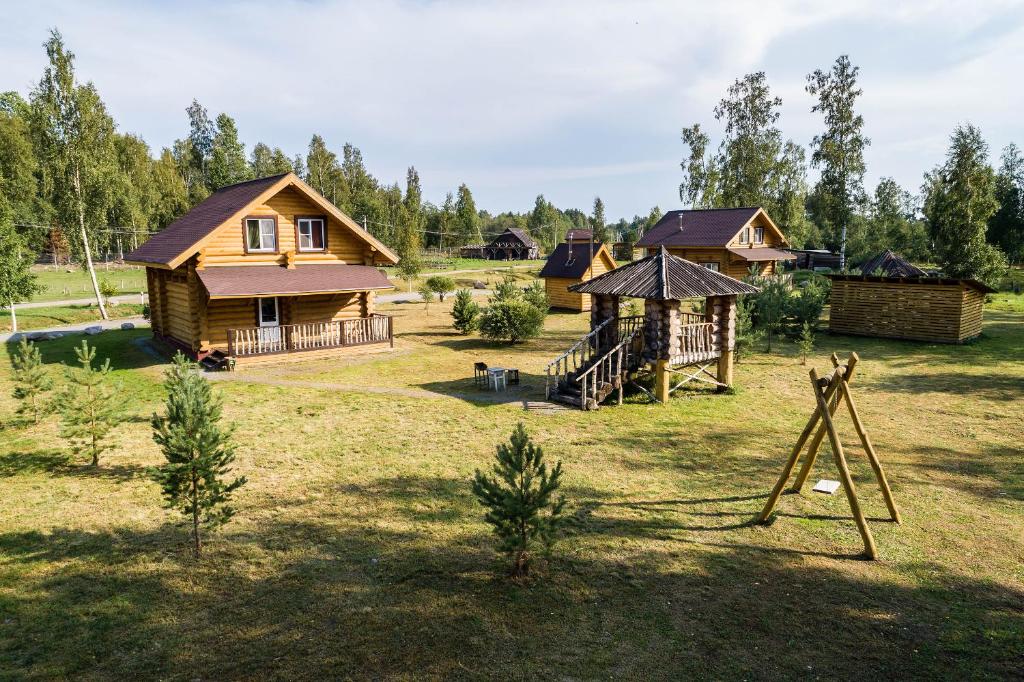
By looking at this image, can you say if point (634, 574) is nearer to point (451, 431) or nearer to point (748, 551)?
point (748, 551)

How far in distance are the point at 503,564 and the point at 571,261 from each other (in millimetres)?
30258

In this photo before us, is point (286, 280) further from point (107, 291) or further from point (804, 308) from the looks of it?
point (107, 291)

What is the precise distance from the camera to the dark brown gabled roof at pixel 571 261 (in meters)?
36.1

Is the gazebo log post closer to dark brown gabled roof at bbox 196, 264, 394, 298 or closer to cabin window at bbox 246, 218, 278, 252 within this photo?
dark brown gabled roof at bbox 196, 264, 394, 298

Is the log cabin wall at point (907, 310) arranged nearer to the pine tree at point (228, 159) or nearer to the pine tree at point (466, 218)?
the pine tree at point (228, 159)

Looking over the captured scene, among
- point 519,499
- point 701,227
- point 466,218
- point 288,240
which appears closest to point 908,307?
point 701,227

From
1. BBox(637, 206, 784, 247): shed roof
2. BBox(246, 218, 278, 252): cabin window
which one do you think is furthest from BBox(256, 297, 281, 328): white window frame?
BBox(637, 206, 784, 247): shed roof

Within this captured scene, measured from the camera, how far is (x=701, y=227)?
4491 cm

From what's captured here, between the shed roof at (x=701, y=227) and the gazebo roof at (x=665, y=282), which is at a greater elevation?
the shed roof at (x=701, y=227)

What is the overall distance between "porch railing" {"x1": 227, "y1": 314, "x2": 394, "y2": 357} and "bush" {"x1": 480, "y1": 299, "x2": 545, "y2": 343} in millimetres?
4511

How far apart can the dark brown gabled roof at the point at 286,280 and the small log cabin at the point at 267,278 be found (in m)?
0.03

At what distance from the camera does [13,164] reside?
57.6 metres

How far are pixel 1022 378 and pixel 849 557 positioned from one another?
53.2 feet

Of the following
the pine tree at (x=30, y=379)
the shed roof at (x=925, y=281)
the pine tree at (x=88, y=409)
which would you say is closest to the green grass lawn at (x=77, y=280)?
the pine tree at (x=30, y=379)
